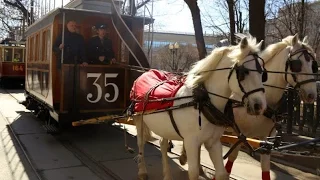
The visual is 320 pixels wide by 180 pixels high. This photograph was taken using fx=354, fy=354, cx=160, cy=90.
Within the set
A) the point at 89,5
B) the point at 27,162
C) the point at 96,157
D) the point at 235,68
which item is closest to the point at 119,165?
the point at 96,157

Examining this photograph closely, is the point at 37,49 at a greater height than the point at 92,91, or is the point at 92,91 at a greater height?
the point at 37,49

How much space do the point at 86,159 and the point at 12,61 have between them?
18474mm

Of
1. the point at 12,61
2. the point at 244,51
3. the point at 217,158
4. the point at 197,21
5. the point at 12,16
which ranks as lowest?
the point at 217,158

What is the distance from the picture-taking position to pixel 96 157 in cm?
659

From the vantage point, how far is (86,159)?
21.2 feet

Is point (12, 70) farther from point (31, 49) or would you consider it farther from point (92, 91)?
point (92, 91)

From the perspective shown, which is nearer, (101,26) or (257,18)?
(101,26)

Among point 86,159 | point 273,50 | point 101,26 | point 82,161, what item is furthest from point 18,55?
point 273,50

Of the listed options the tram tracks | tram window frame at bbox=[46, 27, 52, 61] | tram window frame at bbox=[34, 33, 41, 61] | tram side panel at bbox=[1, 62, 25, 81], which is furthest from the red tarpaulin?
tram side panel at bbox=[1, 62, 25, 81]

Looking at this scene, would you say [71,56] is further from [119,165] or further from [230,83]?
[230,83]

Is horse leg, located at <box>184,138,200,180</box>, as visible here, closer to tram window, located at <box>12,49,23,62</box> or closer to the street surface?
A: the street surface

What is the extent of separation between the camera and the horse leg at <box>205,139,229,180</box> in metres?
3.73

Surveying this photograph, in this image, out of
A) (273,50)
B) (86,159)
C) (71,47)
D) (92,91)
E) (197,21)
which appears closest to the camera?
(273,50)

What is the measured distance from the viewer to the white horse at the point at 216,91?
3.39m
